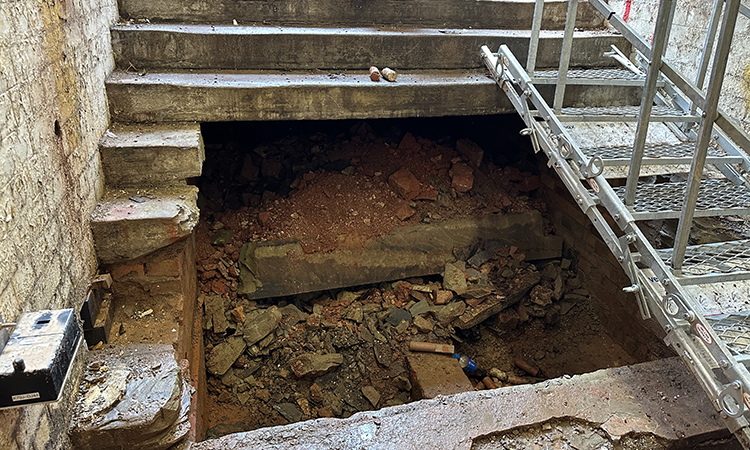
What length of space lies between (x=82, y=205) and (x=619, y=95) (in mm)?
4649

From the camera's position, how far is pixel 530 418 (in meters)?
2.78

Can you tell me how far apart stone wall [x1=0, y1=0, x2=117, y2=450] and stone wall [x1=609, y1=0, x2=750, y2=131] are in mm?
4655

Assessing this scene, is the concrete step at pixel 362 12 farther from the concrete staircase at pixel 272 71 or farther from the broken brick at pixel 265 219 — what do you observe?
the broken brick at pixel 265 219

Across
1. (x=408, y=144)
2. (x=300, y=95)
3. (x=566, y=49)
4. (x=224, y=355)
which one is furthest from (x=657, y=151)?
(x=224, y=355)

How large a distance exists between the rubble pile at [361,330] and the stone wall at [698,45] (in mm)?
2215

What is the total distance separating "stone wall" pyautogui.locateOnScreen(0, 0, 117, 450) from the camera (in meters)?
2.01

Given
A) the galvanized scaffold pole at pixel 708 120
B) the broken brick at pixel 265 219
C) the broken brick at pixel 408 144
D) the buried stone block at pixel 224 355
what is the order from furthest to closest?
the broken brick at pixel 408 144
the broken brick at pixel 265 219
the buried stone block at pixel 224 355
the galvanized scaffold pole at pixel 708 120

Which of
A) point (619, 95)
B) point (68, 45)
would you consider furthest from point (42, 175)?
point (619, 95)

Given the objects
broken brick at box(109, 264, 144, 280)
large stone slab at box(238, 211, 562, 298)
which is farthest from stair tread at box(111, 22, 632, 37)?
broken brick at box(109, 264, 144, 280)

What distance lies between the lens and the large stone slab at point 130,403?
94.4 inches

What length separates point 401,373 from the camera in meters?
4.53

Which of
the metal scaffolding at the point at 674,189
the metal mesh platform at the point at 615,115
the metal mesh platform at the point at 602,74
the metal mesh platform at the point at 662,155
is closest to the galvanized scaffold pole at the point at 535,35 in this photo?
the metal scaffolding at the point at 674,189

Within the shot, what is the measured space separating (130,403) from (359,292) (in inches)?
112

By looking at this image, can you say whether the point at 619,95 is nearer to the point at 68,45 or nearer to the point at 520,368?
the point at 520,368
